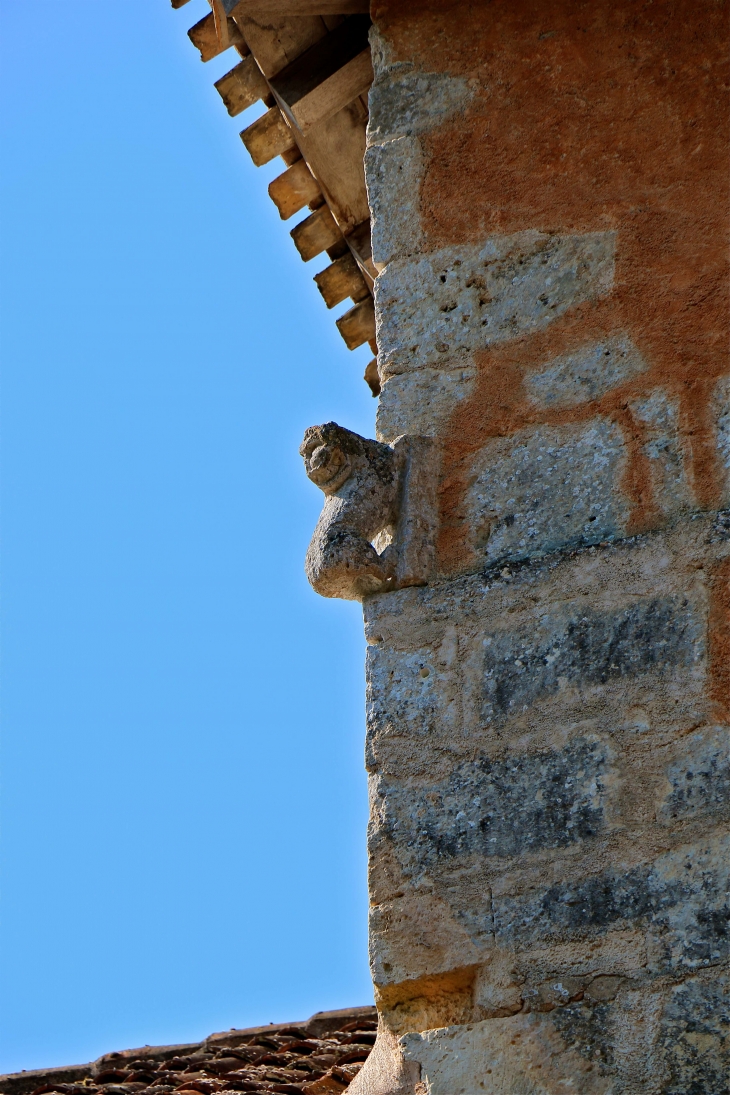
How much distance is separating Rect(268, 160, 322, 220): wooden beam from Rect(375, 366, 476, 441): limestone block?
72.0 inches

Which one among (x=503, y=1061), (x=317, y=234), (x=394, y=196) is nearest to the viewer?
(x=503, y=1061)

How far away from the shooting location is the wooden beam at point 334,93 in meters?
4.43

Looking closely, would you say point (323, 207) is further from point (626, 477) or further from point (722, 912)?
point (722, 912)

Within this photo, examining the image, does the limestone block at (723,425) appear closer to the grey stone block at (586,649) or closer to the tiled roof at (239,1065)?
the grey stone block at (586,649)

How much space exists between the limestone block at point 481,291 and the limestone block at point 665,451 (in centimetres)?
31

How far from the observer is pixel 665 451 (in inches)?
127

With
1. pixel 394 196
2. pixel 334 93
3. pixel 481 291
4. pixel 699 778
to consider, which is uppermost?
Result: pixel 334 93

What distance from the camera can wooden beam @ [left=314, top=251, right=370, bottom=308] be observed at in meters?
5.46

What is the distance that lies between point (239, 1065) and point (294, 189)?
2711 millimetres

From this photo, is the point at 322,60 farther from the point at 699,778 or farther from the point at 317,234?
the point at 699,778

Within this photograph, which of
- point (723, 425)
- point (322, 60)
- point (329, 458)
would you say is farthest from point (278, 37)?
point (723, 425)

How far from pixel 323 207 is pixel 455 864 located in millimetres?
2829

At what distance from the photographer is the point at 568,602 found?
10.3 ft

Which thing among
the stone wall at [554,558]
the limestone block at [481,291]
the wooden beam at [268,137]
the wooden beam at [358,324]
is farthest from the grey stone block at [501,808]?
the wooden beam at [358,324]
